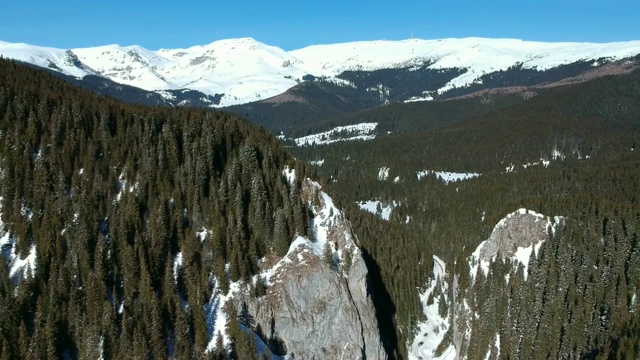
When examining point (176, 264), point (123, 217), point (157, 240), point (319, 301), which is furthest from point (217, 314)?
point (123, 217)

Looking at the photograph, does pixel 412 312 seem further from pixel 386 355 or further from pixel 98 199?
pixel 98 199

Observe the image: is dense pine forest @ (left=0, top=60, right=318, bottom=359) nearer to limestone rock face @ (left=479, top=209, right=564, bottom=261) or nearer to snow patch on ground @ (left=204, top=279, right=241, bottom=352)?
Result: snow patch on ground @ (left=204, top=279, right=241, bottom=352)

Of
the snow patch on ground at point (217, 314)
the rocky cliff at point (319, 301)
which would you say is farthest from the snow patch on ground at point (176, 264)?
the rocky cliff at point (319, 301)

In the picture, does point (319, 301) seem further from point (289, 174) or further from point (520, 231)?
point (520, 231)

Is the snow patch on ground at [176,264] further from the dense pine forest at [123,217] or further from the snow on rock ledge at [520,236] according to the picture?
the snow on rock ledge at [520,236]

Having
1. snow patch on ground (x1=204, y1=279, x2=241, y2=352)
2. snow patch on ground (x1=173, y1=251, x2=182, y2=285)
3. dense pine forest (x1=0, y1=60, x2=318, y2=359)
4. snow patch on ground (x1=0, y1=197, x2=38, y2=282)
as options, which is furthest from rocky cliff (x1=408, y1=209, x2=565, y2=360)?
snow patch on ground (x1=0, y1=197, x2=38, y2=282)

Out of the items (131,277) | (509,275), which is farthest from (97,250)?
(509,275)
